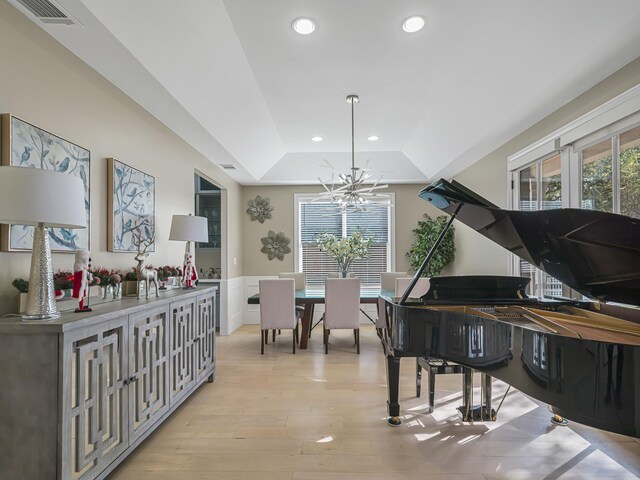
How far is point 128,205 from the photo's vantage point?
3018 millimetres

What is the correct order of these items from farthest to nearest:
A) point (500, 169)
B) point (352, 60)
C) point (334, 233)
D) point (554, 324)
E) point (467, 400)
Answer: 1. point (334, 233)
2. point (500, 169)
3. point (352, 60)
4. point (467, 400)
5. point (554, 324)

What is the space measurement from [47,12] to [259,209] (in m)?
5.01

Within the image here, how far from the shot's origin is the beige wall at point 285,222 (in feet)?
22.6

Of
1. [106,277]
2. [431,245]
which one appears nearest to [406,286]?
[431,245]

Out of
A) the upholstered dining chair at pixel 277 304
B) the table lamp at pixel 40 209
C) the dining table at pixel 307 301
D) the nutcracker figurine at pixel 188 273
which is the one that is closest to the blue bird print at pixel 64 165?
the table lamp at pixel 40 209

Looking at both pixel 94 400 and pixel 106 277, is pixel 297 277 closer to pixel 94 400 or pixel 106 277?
pixel 106 277

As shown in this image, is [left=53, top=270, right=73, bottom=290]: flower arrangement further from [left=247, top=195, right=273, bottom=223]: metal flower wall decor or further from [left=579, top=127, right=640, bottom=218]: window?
[left=247, top=195, right=273, bottom=223]: metal flower wall decor

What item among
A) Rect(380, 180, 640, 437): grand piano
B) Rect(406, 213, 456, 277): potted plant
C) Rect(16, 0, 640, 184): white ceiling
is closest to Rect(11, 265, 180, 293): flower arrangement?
Rect(16, 0, 640, 184): white ceiling

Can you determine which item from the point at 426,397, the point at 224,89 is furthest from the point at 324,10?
the point at 426,397

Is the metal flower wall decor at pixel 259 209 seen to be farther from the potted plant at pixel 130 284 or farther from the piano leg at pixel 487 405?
the piano leg at pixel 487 405

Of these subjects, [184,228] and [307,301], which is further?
[307,301]

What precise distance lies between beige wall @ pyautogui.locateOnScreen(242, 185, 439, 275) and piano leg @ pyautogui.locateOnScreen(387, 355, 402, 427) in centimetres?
411

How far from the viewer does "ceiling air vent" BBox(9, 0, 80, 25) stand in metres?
1.84

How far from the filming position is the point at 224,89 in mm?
3369
